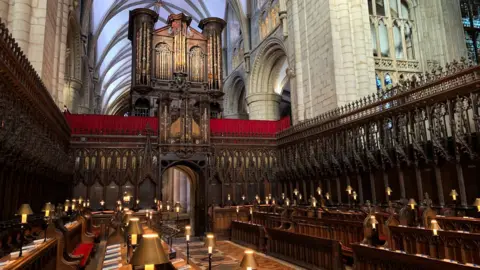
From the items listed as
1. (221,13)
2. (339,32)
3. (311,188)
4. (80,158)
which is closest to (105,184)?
(80,158)

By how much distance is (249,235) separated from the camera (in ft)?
35.1

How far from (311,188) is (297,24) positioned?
8.47 m

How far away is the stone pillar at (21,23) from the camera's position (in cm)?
973

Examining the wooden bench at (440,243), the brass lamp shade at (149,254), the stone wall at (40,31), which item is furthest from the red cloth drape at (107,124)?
the brass lamp shade at (149,254)

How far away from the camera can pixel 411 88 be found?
33.9 ft

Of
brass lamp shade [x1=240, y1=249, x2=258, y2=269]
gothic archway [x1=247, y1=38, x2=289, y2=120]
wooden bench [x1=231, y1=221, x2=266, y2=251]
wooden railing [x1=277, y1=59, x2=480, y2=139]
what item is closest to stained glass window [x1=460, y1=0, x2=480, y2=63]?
wooden railing [x1=277, y1=59, x2=480, y2=139]

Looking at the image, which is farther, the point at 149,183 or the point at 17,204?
the point at 149,183

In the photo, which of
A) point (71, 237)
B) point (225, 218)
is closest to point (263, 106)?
point (225, 218)

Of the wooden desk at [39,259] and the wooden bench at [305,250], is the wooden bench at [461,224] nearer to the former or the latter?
the wooden bench at [305,250]

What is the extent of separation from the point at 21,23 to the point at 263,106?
16.2 meters

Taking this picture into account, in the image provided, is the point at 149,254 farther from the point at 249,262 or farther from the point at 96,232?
the point at 96,232

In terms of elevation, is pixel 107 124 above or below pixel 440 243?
above

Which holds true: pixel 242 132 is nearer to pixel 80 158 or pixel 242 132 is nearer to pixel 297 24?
pixel 297 24

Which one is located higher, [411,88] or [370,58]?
[370,58]
